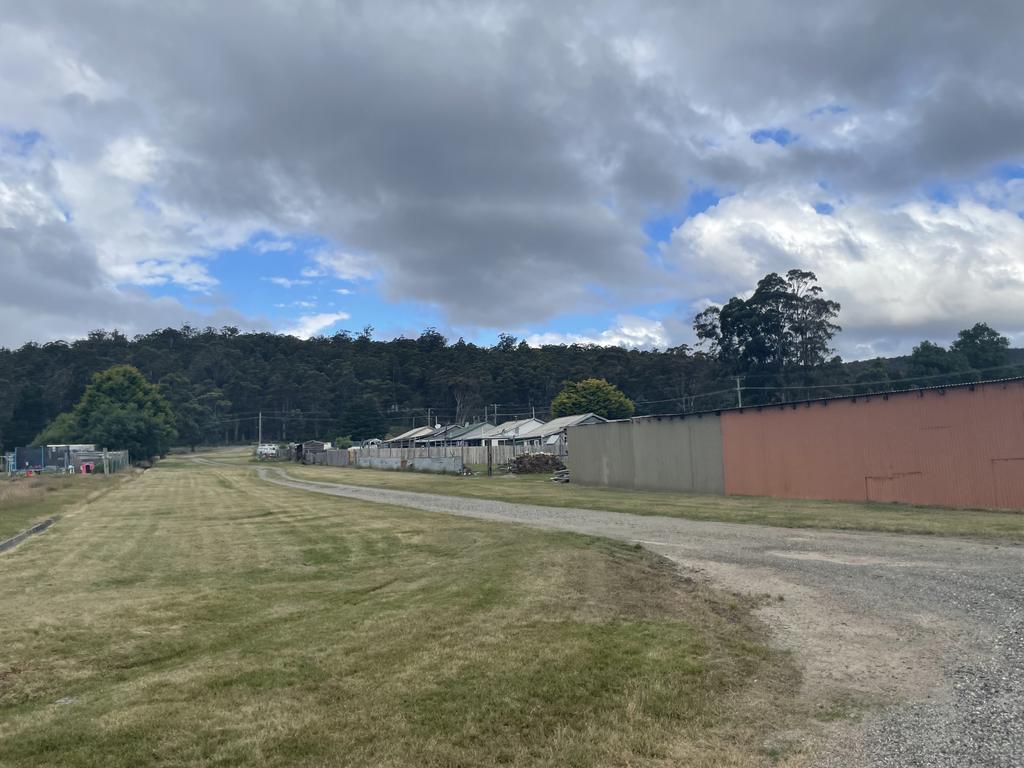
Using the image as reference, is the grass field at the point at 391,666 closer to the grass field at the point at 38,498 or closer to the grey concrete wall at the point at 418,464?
the grass field at the point at 38,498

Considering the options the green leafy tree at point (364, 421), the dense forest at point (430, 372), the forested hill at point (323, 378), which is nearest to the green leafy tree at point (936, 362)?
the dense forest at point (430, 372)

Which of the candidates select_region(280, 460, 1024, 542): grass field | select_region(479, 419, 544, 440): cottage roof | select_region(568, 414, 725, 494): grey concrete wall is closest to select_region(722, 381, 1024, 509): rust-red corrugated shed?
select_region(280, 460, 1024, 542): grass field

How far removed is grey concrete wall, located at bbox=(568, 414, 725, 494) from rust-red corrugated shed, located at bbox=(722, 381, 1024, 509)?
52.8 inches

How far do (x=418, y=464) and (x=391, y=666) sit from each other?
5152 centimetres

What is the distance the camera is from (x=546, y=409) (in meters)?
139

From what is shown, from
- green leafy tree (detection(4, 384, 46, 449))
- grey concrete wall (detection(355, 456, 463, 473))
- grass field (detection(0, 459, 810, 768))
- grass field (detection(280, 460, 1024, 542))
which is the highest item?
green leafy tree (detection(4, 384, 46, 449))

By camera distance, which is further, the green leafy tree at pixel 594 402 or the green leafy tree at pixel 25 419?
the green leafy tree at pixel 25 419

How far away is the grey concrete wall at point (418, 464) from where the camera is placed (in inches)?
2027

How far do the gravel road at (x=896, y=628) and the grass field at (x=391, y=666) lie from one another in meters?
0.48

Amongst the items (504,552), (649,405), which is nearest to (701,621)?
(504,552)

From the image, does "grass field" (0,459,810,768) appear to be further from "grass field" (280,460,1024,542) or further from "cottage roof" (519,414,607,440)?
"cottage roof" (519,414,607,440)

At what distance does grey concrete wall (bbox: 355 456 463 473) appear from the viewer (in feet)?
169

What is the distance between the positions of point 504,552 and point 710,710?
7428mm

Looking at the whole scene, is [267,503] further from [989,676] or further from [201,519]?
[989,676]
